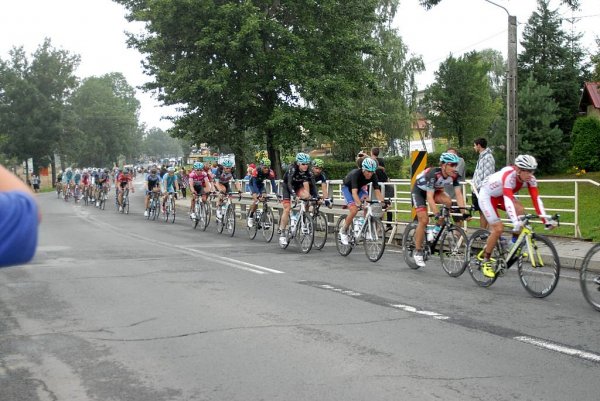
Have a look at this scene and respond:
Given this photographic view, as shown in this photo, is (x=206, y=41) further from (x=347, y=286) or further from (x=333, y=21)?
(x=347, y=286)

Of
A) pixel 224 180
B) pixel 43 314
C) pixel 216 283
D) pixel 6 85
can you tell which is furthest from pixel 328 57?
pixel 6 85

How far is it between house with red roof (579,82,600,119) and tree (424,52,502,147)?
16232 mm

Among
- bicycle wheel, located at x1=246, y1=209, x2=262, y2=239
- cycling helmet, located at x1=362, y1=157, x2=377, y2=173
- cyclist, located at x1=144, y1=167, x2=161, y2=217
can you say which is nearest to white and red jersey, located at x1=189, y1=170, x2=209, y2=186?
bicycle wheel, located at x1=246, y1=209, x2=262, y2=239

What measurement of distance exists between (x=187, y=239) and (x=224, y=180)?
272 cm

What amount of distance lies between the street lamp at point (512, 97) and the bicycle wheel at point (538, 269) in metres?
7.93

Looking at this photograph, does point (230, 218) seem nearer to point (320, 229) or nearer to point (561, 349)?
point (320, 229)

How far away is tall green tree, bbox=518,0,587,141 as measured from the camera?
1999 inches

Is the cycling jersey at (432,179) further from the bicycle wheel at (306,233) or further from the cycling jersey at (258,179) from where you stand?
the cycling jersey at (258,179)

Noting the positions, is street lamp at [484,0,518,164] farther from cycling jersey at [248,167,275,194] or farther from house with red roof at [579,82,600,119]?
house with red roof at [579,82,600,119]

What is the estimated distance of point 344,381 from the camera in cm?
516

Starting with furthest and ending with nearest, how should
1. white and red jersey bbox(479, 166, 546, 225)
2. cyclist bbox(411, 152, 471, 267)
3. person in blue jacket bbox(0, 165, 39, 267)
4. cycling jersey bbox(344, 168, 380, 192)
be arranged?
1. cycling jersey bbox(344, 168, 380, 192)
2. cyclist bbox(411, 152, 471, 267)
3. white and red jersey bbox(479, 166, 546, 225)
4. person in blue jacket bbox(0, 165, 39, 267)

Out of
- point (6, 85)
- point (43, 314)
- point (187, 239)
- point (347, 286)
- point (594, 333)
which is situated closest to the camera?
point (594, 333)

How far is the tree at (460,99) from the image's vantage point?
68.2 meters

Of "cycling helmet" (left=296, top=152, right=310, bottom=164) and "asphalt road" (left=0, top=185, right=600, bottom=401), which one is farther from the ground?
"cycling helmet" (left=296, top=152, right=310, bottom=164)
